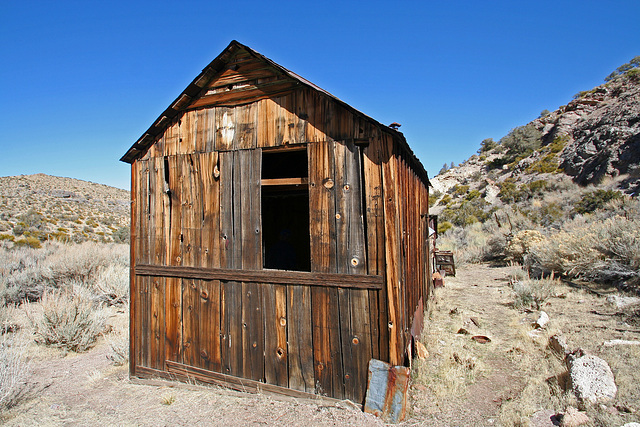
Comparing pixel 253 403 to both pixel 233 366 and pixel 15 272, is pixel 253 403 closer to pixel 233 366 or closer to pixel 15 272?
pixel 233 366

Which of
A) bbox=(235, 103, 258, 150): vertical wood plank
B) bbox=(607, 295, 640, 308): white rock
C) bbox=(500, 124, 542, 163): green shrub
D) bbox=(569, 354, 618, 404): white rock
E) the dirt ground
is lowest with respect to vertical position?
the dirt ground

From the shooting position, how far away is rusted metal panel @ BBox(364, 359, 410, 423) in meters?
3.51

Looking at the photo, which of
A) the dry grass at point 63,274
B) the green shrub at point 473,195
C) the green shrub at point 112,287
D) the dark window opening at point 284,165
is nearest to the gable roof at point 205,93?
the dark window opening at point 284,165

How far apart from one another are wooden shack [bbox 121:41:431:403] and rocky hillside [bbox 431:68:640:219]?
18.1 meters

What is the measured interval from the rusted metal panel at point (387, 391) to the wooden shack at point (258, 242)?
0.31 feet

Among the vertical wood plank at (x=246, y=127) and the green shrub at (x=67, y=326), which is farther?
the green shrub at (x=67, y=326)

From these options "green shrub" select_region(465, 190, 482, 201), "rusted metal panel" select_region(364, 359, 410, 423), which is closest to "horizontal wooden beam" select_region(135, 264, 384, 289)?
"rusted metal panel" select_region(364, 359, 410, 423)

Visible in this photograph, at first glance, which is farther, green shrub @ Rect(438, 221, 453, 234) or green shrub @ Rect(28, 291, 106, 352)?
green shrub @ Rect(438, 221, 453, 234)

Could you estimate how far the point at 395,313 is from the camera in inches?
140

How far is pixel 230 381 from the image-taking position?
14.1 ft

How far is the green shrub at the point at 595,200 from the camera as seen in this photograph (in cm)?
1478

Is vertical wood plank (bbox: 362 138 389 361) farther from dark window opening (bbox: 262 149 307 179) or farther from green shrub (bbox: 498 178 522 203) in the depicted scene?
green shrub (bbox: 498 178 522 203)

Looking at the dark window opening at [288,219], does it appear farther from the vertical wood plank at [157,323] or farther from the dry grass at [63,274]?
the dry grass at [63,274]

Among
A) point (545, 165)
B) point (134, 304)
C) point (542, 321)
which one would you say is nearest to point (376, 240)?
point (134, 304)
